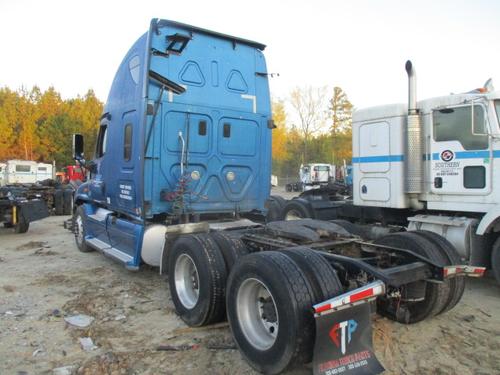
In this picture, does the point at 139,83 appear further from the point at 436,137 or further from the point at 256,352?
the point at 436,137

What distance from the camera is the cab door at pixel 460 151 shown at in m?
6.44

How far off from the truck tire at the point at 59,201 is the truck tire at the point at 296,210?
10274 mm

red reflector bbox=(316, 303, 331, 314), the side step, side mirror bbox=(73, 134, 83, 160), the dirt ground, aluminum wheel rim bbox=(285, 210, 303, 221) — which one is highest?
side mirror bbox=(73, 134, 83, 160)

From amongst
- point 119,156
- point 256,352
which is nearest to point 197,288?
point 256,352

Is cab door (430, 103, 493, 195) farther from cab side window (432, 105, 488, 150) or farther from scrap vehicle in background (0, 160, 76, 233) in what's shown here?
scrap vehicle in background (0, 160, 76, 233)

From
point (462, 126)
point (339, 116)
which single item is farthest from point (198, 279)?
point (339, 116)

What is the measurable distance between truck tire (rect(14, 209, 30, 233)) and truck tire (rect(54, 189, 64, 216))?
15.9 feet

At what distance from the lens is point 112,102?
7168 millimetres

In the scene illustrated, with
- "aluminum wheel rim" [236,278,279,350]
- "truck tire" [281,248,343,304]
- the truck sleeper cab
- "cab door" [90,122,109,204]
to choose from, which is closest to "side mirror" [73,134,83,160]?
"cab door" [90,122,109,204]

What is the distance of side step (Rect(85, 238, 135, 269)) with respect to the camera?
6.05m

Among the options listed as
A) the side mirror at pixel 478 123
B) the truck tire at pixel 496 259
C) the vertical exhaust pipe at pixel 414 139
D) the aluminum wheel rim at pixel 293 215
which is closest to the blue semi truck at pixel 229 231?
the truck tire at pixel 496 259

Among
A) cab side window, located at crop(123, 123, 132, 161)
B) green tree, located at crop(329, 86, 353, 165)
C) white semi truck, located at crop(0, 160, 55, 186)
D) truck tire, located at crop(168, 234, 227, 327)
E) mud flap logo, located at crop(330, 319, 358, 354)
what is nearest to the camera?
mud flap logo, located at crop(330, 319, 358, 354)

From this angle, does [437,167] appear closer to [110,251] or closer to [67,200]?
[110,251]

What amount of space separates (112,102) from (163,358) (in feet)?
15.6
